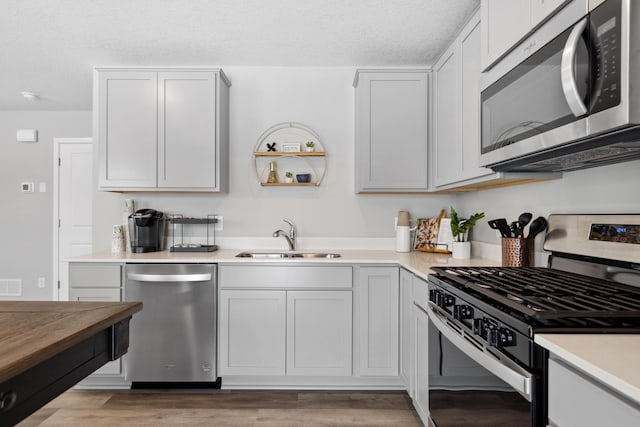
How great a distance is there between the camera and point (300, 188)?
132 inches

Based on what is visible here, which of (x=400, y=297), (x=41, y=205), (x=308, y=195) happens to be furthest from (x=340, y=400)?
(x=41, y=205)

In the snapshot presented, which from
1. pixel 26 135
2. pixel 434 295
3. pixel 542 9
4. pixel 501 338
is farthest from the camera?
pixel 26 135

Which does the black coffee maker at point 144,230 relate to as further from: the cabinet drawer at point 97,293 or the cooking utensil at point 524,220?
the cooking utensil at point 524,220

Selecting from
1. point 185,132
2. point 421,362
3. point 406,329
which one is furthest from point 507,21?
point 185,132

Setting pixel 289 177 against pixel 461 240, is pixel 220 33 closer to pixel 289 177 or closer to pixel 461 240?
pixel 289 177

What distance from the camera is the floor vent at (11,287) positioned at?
4.64 meters

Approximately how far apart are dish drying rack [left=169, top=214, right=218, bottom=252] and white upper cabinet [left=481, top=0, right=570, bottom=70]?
2.19 m

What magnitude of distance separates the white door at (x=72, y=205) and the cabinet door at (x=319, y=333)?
3.13 m

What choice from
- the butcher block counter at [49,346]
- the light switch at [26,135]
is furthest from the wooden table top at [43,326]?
the light switch at [26,135]

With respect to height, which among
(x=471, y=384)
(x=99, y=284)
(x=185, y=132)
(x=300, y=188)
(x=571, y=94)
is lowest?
(x=471, y=384)

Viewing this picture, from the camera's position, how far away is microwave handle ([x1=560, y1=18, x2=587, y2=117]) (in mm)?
1141

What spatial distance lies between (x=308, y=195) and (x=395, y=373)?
150cm

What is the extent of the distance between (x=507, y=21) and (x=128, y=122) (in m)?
2.57

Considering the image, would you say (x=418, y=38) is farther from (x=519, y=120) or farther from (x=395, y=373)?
(x=395, y=373)
